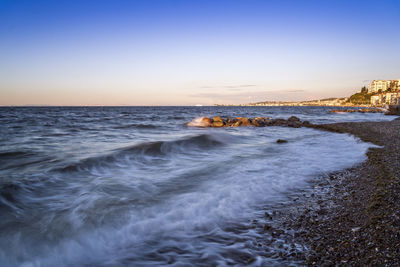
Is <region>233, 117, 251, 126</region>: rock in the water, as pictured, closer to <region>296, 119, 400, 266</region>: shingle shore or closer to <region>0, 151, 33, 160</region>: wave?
<region>0, 151, 33, 160</region>: wave

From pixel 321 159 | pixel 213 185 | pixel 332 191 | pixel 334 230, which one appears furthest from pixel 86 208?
pixel 321 159

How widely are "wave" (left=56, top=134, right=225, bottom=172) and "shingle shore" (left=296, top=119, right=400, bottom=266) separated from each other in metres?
6.39

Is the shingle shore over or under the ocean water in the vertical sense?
over

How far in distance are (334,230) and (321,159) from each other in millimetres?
5369

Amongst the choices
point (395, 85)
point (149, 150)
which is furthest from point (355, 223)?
point (395, 85)

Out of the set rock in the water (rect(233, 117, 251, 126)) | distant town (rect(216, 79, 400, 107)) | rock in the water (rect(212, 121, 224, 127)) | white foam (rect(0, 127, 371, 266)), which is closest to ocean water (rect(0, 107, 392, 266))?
white foam (rect(0, 127, 371, 266))

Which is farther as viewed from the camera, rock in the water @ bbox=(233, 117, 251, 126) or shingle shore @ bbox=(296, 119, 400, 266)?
rock in the water @ bbox=(233, 117, 251, 126)

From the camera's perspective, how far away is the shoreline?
2273 millimetres

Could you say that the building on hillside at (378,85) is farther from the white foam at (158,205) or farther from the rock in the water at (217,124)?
the white foam at (158,205)

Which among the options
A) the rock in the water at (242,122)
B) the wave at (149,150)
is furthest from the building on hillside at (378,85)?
the wave at (149,150)

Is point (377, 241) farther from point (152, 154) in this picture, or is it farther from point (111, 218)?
point (152, 154)

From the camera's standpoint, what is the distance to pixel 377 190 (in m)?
3.99

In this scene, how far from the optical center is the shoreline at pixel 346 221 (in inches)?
89.5

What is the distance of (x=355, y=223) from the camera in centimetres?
297
